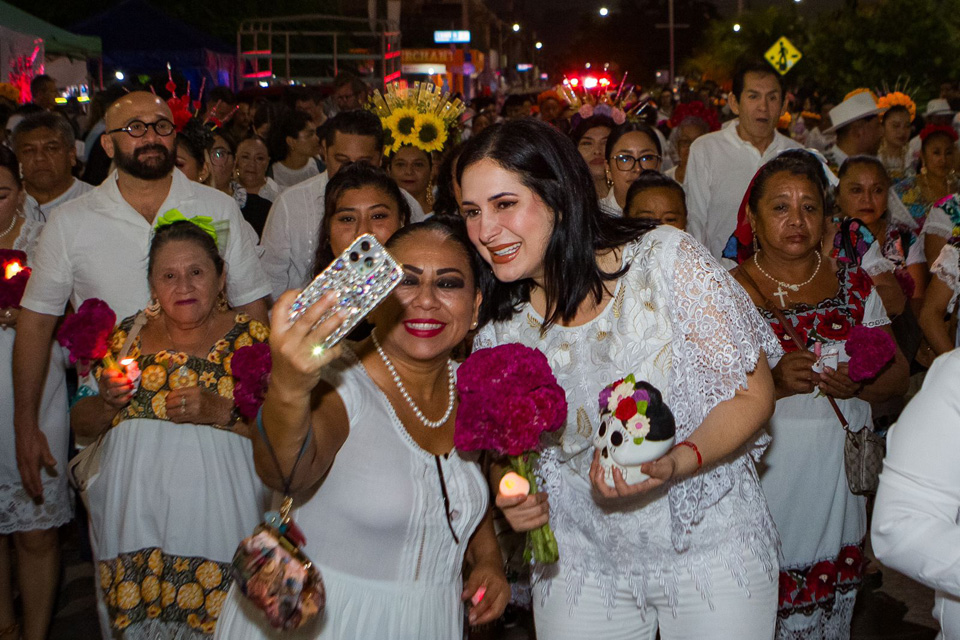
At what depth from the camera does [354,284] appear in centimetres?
231

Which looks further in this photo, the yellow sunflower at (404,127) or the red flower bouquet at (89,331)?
the yellow sunflower at (404,127)

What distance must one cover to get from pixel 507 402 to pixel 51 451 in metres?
3.41

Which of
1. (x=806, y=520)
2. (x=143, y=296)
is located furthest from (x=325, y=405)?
(x=806, y=520)

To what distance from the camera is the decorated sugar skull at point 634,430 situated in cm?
270

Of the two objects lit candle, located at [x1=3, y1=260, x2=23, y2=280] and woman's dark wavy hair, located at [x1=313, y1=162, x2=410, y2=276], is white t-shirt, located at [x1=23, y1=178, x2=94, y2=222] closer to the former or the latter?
lit candle, located at [x1=3, y1=260, x2=23, y2=280]

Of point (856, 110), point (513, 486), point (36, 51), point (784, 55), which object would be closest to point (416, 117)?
point (856, 110)

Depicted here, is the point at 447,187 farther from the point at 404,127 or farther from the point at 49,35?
the point at 49,35

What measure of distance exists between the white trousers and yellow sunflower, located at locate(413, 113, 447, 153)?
426 centimetres

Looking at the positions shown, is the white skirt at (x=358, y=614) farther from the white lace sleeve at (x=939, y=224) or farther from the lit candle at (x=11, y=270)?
the white lace sleeve at (x=939, y=224)

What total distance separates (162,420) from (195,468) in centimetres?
23

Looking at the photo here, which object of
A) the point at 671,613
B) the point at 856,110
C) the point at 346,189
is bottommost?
the point at 671,613

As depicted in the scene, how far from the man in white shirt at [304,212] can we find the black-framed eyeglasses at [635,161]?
145 cm

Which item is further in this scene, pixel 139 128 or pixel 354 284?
pixel 139 128

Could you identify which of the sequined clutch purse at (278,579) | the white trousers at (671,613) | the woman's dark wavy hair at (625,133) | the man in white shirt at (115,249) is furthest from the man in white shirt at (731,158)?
the sequined clutch purse at (278,579)
